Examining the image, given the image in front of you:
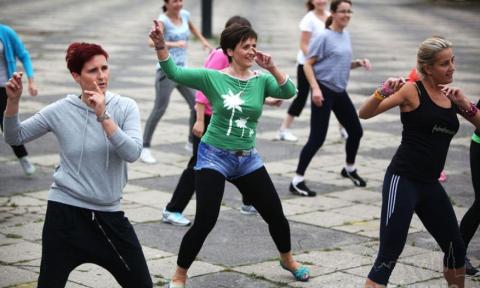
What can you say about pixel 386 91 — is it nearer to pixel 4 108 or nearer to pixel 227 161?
pixel 227 161

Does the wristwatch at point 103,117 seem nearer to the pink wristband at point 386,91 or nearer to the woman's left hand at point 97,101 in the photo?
the woman's left hand at point 97,101

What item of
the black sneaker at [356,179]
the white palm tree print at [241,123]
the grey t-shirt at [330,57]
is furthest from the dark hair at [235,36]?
the black sneaker at [356,179]

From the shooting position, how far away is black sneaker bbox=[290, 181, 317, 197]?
8922 millimetres

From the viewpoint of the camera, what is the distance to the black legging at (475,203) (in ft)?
20.6

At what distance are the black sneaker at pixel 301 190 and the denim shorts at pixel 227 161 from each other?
291 cm

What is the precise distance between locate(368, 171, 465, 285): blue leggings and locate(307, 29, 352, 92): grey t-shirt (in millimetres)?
3605

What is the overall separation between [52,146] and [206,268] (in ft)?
17.0

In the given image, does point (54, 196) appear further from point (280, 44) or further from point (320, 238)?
point (280, 44)

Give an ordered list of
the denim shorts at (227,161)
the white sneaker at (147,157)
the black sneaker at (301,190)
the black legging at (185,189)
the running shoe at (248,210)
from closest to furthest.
Answer: the denim shorts at (227,161) < the black legging at (185,189) < the running shoe at (248,210) < the black sneaker at (301,190) < the white sneaker at (147,157)

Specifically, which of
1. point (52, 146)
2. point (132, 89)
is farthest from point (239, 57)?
point (132, 89)

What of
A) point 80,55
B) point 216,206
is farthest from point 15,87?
point 216,206

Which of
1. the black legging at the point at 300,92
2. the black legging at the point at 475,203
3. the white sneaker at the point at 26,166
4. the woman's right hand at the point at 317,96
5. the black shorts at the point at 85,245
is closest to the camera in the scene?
the black shorts at the point at 85,245

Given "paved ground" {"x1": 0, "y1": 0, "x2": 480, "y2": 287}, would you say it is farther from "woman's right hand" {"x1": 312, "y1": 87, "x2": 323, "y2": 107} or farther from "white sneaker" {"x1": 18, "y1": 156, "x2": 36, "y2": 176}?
"woman's right hand" {"x1": 312, "y1": 87, "x2": 323, "y2": 107}

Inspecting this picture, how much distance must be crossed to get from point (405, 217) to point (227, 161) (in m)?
1.26
